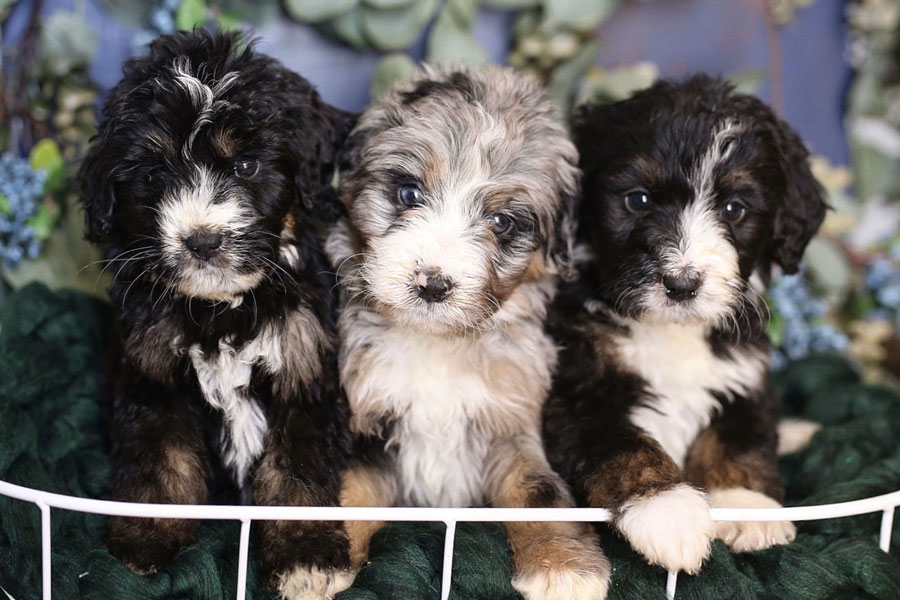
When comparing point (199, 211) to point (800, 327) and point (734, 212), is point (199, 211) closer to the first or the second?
point (734, 212)

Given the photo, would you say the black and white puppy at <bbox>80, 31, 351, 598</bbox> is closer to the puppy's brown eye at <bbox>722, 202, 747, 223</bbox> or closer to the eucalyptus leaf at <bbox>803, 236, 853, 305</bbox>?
the puppy's brown eye at <bbox>722, 202, 747, 223</bbox>

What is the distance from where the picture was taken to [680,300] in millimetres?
2646

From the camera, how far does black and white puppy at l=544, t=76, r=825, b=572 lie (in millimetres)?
2660

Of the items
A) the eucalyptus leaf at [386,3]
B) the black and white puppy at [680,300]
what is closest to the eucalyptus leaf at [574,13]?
the eucalyptus leaf at [386,3]

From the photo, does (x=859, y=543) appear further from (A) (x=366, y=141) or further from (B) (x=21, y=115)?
(B) (x=21, y=115)

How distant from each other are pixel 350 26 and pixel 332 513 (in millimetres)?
2427

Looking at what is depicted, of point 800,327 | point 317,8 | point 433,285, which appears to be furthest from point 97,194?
point 800,327

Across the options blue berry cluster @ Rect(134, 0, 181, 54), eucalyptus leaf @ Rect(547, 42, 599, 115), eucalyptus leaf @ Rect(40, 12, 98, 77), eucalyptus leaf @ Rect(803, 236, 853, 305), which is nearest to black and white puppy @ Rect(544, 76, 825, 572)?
eucalyptus leaf @ Rect(547, 42, 599, 115)

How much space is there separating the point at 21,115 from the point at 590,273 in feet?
8.46

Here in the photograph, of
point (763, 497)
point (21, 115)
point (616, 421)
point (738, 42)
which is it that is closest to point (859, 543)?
point (763, 497)

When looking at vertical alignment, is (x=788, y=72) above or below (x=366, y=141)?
above

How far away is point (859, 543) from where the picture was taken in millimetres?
2574

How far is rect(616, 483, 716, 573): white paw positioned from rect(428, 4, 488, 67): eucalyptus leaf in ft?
7.28

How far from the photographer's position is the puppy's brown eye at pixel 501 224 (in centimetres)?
270
